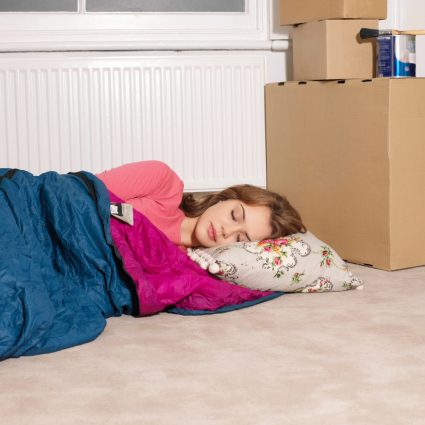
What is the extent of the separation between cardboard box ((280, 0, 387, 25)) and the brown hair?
2.36ft

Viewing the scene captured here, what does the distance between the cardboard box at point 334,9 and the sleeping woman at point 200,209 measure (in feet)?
2.39

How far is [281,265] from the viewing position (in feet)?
7.96

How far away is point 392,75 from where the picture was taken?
2.89 meters

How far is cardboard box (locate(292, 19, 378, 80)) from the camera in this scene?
9.66 feet

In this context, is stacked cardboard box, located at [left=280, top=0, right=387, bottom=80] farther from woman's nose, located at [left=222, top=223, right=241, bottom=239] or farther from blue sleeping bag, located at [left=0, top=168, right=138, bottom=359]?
blue sleeping bag, located at [left=0, top=168, right=138, bottom=359]

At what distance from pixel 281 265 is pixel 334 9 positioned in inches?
39.0

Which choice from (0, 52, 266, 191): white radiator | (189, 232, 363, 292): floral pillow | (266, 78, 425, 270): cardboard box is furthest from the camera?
(0, 52, 266, 191): white radiator

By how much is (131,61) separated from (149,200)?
797 millimetres

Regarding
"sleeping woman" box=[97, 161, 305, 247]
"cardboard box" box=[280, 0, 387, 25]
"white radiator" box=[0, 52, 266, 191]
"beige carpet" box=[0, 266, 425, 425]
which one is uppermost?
"cardboard box" box=[280, 0, 387, 25]

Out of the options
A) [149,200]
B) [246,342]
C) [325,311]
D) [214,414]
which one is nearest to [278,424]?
[214,414]

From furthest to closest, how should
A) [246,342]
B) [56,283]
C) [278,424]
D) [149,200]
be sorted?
[149,200]
[56,283]
[246,342]
[278,424]

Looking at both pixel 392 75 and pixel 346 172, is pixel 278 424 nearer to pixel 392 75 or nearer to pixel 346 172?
pixel 346 172

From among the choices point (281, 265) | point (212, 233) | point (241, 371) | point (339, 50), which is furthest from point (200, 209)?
point (241, 371)

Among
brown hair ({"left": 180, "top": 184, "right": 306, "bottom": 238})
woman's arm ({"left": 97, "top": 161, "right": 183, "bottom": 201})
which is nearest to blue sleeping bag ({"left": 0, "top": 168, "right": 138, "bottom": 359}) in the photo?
woman's arm ({"left": 97, "top": 161, "right": 183, "bottom": 201})
